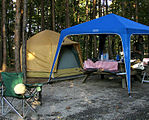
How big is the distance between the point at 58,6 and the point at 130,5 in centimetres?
782

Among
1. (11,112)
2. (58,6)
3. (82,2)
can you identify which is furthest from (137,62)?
(82,2)

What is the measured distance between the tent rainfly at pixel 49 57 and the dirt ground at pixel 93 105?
2873mm

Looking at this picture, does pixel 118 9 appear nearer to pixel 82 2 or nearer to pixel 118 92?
pixel 82 2

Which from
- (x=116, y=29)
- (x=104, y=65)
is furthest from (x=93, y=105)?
(x=104, y=65)

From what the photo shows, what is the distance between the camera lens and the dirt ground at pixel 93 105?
3.98 metres

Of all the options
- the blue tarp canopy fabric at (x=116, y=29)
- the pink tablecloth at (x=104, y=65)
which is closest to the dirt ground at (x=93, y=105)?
the blue tarp canopy fabric at (x=116, y=29)

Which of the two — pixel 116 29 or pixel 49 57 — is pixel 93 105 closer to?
pixel 116 29

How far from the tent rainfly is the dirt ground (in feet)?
9.43

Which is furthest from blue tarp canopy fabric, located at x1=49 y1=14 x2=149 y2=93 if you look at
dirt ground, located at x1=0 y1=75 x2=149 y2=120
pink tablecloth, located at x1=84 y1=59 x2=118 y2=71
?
pink tablecloth, located at x1=84 y1=59 x2=118 y2=71

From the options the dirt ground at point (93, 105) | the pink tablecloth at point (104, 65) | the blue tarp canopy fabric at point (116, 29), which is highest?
the blue tarp canopy fabric at point (116, 29)

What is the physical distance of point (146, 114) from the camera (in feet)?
13.3

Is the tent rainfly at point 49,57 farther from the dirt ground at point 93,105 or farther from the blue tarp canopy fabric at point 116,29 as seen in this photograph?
the dirt ground at point 93,105

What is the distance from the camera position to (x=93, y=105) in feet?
15.7

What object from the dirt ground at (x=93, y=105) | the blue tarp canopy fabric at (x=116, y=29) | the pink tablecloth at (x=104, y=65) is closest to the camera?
the dirt ground at (x=93, y=105)
